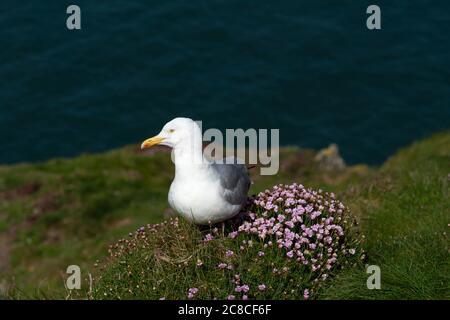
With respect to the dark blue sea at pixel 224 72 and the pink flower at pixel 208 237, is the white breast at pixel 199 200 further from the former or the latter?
the dark blue sea at pixel 224 72

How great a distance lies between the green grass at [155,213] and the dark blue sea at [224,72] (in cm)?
864

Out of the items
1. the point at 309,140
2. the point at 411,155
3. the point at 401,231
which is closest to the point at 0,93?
the point at 309,140

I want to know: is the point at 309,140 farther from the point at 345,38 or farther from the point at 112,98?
the point at 112,98

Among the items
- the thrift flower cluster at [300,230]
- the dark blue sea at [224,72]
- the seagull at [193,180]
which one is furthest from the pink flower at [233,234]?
the dark blue sea at [224,72]

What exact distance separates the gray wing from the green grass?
28.0 inches

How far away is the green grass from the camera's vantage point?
10.4m

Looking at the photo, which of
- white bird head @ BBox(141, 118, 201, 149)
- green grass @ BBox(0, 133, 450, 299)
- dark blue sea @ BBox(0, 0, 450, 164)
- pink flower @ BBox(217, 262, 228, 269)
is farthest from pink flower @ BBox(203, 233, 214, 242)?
dark blue sea @ BBox(0, 0, 450, 164)

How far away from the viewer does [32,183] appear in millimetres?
27188

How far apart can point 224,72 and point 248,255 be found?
110ft

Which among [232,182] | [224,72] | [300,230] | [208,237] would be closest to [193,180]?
[232,182]

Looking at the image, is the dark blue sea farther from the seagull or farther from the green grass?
the seagull

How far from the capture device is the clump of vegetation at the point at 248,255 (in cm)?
1020

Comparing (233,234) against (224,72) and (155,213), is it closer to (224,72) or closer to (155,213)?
(155,213)

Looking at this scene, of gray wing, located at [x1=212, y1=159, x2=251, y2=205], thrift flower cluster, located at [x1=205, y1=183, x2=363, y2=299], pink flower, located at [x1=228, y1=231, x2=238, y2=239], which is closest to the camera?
thrift flower cluster, located at [x1=205, y1=183, x2=363, y2=299]
